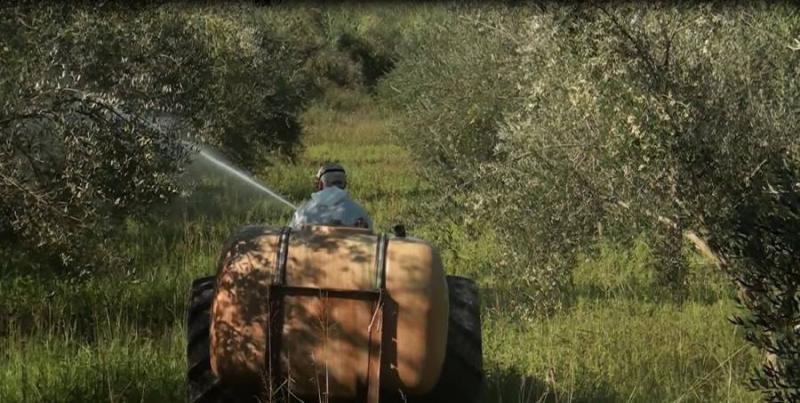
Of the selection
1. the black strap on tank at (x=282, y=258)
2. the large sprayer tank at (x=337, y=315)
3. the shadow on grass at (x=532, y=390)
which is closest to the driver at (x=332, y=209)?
the black strap on tank at (x=282, y=258)

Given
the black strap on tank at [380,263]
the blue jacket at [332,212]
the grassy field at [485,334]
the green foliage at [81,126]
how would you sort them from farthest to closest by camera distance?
1. the grassy field at [485,334]
2. the blue jacket at [332,212]
3. the green foliage at [81,126]
4. the black strap on tank at [380,263]

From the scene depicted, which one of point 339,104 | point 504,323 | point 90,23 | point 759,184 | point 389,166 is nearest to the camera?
point 759,184

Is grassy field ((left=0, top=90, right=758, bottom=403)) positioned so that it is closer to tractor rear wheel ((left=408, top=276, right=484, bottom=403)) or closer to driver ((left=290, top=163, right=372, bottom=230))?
tractor rear wheel ((left=408, top=276, right=484, bottom=403))

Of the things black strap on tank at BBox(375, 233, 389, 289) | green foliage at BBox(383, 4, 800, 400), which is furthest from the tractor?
green foliage at BBox(383, 4, 800, 400)

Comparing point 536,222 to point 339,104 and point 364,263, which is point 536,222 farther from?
point 339,104

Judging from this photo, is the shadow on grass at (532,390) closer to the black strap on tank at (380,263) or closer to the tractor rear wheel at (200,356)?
the black strap on tank at (380,263)

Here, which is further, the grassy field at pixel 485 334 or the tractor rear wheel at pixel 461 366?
the grassy field at pixel 485 334

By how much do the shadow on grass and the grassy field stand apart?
0.06 ft

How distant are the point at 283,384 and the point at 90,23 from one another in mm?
5012

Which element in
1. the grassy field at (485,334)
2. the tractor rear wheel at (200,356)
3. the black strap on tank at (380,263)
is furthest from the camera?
the grassy field at (485,334)

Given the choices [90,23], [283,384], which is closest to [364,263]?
[283,384]

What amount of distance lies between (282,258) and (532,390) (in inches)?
114

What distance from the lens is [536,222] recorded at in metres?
10.1

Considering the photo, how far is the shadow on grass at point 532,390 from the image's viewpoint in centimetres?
841
